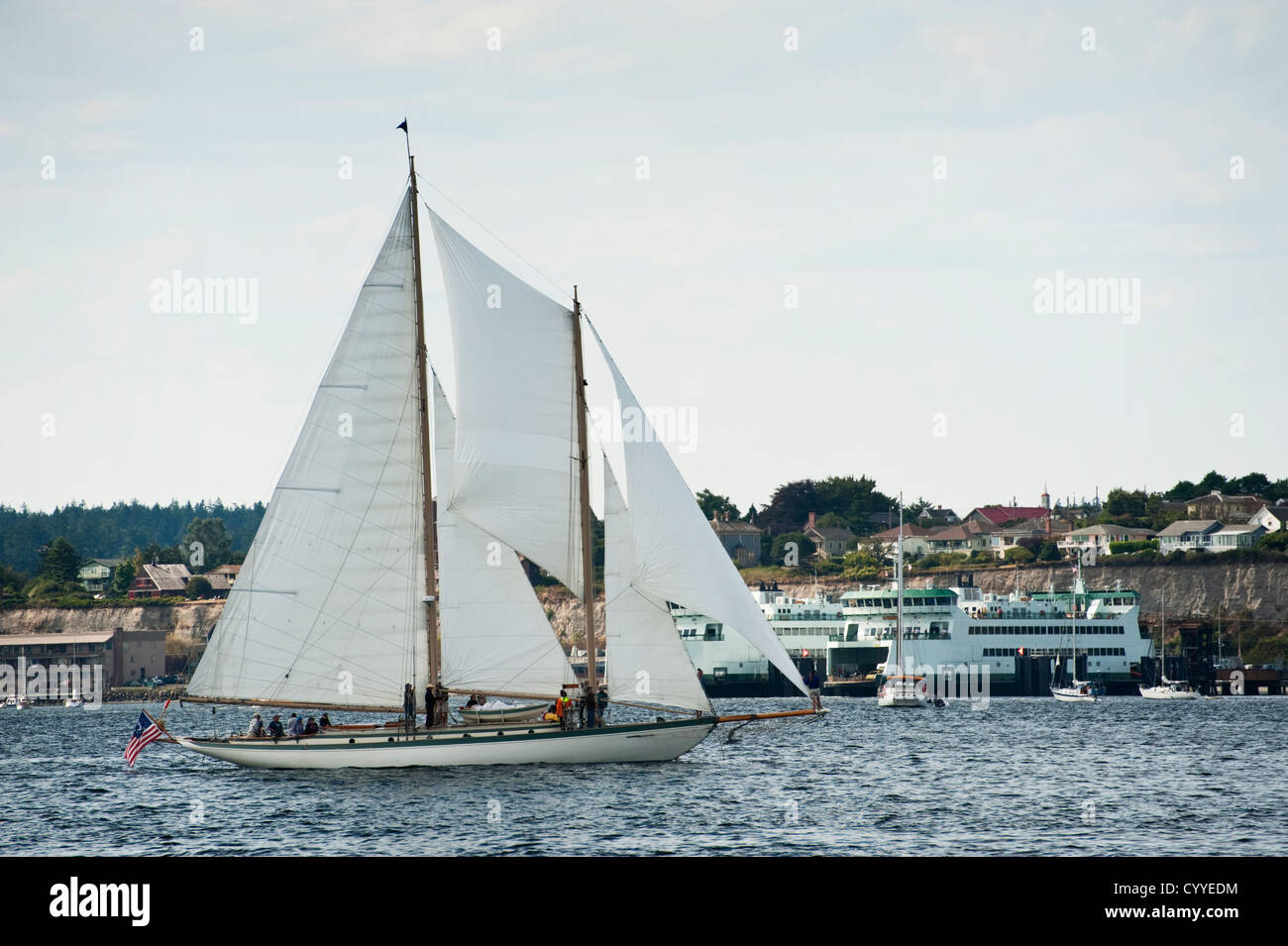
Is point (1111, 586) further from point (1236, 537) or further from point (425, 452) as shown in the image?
point (425, 452)

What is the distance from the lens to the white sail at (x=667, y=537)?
1742 inches

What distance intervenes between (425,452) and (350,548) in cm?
393

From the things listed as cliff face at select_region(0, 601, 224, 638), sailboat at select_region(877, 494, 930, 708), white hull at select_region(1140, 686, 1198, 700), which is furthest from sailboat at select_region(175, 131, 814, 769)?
cliff face at select_region(0, 601, 224, 638)

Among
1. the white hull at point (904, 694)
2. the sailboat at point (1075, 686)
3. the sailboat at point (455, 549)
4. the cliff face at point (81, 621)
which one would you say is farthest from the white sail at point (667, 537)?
the cliff face at point (81, 621)

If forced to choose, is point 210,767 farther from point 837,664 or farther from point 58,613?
point 58,613

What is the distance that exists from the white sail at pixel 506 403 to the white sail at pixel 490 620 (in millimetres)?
882

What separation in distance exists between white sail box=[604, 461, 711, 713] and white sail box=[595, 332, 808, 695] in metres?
0.62

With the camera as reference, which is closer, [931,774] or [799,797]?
[799,797]

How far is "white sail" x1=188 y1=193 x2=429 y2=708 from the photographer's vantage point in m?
46.4

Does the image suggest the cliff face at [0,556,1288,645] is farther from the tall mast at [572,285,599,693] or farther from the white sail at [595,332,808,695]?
the white sail at [595,332,808,695]

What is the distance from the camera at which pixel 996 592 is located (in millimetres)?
191875
